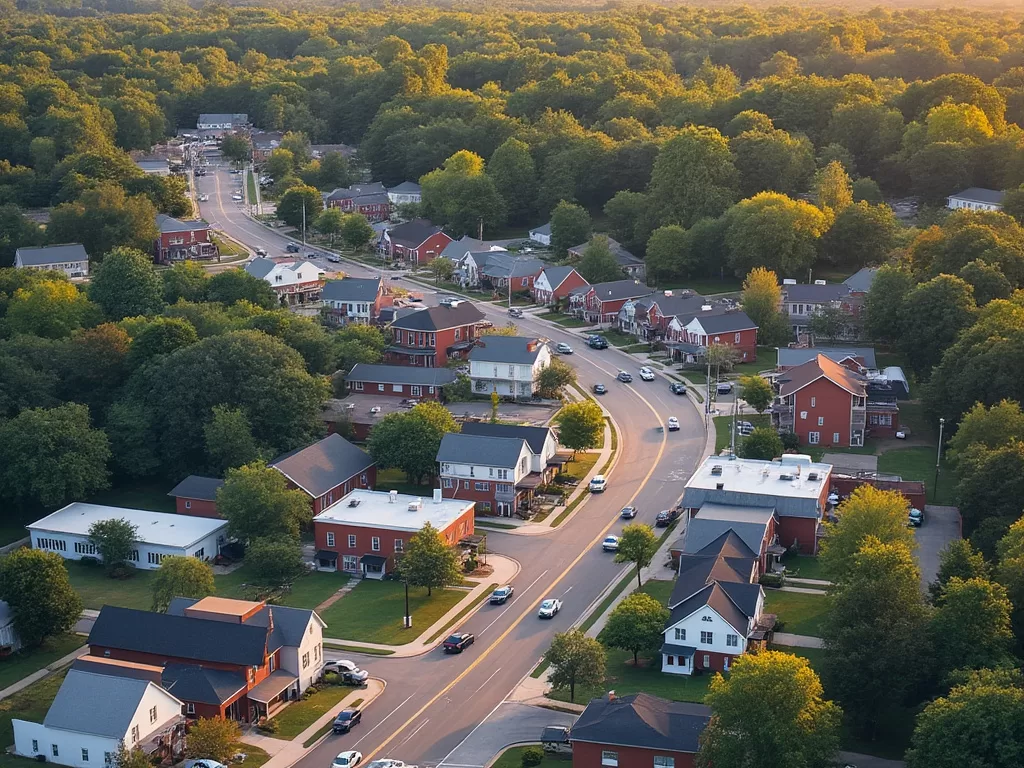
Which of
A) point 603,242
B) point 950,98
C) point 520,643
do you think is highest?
point 950,98

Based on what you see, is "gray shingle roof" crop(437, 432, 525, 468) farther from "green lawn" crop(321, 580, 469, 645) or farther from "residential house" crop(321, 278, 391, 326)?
"residential house" crop(321, 278, 391, 326)

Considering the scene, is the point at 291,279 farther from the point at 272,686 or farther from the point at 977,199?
the point at 272,686

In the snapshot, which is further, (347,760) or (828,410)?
(828,410)

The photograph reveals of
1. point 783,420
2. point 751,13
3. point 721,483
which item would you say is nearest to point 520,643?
point 721,483

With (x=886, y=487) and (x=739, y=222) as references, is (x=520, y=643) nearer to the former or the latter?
(x=886, y=487)

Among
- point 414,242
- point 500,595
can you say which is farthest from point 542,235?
point 500,595

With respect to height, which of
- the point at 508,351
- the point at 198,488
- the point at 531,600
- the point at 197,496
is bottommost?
the point at 531,600

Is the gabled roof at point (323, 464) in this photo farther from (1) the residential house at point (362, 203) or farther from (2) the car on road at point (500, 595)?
(1) the residential house at point (362, 203)
